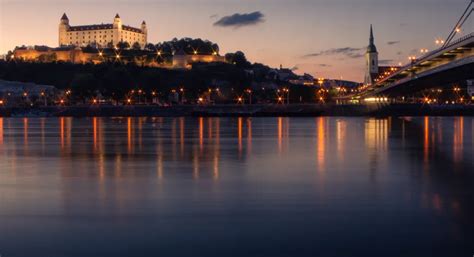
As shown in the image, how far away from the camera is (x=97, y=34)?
633 ft

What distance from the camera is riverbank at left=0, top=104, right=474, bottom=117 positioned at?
90.7 meters

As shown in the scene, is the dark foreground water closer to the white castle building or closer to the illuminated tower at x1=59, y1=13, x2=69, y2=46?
the white castle building

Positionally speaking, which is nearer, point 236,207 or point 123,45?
point 236,207

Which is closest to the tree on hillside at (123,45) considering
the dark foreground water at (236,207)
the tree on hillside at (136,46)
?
the tree on hillside at (136,46)

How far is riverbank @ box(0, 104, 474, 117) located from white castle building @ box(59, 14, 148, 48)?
90.9 m

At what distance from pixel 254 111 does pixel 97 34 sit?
111 m

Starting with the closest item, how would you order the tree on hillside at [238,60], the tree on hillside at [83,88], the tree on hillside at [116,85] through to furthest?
the tree on hillside at [116,85]
the tree on hillside at [83,88]
the tree on hillside at [238,60]

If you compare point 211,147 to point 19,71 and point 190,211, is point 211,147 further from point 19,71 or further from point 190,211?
point 19,71

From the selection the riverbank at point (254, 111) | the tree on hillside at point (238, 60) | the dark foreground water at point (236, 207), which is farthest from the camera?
the tree on hillside at point (238, 60)

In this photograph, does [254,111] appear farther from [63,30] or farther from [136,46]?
[63,30]

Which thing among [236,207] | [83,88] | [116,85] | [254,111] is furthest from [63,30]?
[236,207]

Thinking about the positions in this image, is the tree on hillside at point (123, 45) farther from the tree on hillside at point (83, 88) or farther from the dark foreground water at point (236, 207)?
the dark foreground water at point (236, 207)

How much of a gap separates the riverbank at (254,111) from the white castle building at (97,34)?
90894 mm

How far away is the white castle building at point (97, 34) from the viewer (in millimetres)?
191000
